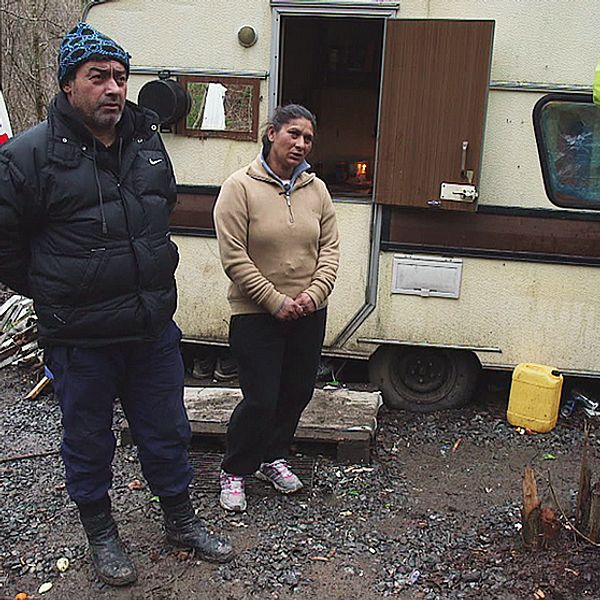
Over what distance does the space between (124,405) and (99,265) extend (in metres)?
0.68

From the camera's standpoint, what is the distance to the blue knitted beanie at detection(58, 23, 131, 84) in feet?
9.24

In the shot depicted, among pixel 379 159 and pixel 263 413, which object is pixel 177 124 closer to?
pixel 379 159

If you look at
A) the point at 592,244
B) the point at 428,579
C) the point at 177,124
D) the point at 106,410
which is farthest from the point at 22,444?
the point at 592,244

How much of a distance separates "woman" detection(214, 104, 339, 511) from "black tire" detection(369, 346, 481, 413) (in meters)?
1.49

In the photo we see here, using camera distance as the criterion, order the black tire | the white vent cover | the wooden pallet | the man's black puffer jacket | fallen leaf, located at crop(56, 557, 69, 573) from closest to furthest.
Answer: the man's black puffer jacket
fallen leaf, located at crop(56, 557, 69, 573)
the wooden pallet
the white vent cover
the black tire

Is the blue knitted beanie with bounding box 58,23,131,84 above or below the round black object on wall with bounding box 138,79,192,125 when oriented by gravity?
above

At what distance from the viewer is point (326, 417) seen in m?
4.56

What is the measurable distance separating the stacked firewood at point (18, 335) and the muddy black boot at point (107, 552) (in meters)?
2.77

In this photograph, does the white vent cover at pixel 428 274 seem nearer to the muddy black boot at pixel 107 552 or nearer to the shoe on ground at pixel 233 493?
the shoe on ground at pixel 233 493

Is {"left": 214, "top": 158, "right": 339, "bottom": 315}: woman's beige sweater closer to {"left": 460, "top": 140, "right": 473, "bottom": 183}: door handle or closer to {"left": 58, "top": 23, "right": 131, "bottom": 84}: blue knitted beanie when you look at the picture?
{"left": 58, "top": 23, "right": 131, "bottom": 84}: blue knitted beanie

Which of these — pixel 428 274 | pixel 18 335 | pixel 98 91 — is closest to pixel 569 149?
pixel 428 274

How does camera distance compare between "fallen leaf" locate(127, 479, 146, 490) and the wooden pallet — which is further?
the wooden pallet

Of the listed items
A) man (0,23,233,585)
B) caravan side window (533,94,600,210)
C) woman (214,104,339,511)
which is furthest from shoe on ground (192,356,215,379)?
caravan side window (533,94,600,210)

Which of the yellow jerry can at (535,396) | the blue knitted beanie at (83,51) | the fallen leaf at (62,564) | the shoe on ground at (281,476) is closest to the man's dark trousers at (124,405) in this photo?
the fallen leaf at (62,564)
